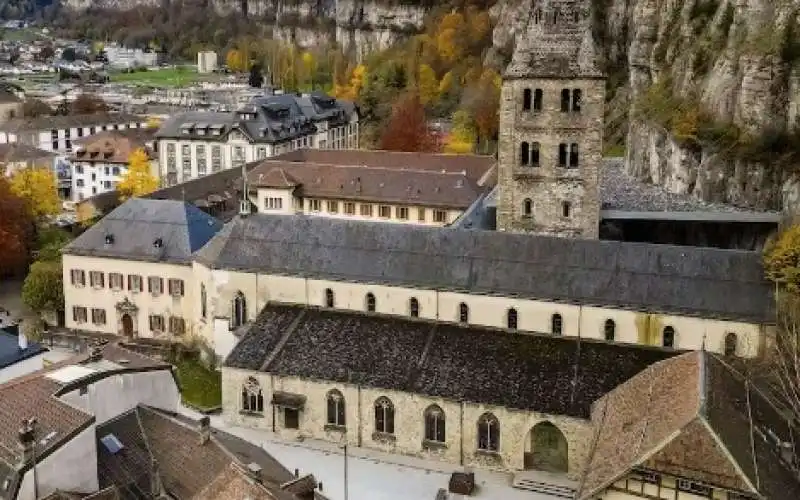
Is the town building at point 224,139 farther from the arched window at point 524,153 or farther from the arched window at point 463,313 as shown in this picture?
the arched window at point 463,313

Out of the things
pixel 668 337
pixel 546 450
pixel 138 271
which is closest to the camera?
pixel 546 450

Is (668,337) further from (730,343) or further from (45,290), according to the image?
(45,290)

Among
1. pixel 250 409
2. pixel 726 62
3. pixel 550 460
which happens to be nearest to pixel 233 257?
pixel 250 409

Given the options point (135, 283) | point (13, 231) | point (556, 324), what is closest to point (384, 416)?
point (556, 324)

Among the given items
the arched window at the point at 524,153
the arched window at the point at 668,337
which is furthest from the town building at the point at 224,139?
the arched window at the point at 668,337

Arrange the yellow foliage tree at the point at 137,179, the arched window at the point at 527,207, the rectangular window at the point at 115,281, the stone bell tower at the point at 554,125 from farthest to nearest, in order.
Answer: the yellow foliage tree at the point at 137,179, the rectangular window at the point at 115,281, the arched window at the point at 527,207, the stone bell tower at the point at 554,125

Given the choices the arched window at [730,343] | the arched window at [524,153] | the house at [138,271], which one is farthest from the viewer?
the house at [138,271]
